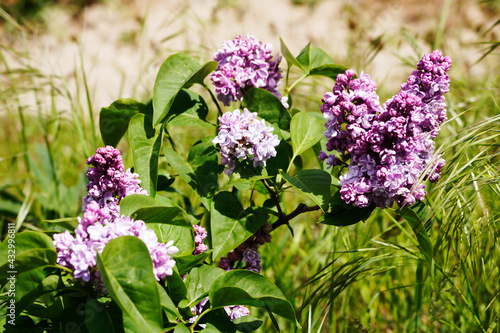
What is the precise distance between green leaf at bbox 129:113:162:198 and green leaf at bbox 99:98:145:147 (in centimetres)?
7

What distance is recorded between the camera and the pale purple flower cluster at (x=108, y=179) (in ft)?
2.50

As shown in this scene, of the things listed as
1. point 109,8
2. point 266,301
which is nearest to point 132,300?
point 266,301

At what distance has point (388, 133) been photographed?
2.42ft

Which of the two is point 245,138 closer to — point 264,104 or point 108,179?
point 264,104

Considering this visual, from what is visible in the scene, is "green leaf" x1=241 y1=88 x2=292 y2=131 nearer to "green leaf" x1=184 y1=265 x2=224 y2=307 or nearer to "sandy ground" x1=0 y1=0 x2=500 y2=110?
"green leaf" x1=184 y1=265 x2=224 y2=307

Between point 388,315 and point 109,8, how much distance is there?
378cm

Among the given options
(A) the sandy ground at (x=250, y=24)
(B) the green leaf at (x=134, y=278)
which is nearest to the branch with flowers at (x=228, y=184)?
(B) the green leaf at (x=134, y=278)

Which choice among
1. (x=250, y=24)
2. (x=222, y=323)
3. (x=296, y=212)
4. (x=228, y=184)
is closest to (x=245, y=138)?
(x=228, y=184)

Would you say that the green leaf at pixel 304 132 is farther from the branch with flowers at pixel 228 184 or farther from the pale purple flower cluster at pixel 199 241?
the pale purple flower cluster at pixel 199 241

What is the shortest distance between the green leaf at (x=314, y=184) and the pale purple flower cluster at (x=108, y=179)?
0.87ft

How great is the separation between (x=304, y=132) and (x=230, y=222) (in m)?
0.23

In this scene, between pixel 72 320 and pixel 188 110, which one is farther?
pixel 188 110

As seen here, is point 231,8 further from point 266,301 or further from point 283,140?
point 266,301

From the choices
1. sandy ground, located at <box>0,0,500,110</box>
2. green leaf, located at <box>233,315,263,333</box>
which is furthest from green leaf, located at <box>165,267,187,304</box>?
sandy ground, located at <box>0,0,500,110</box>
